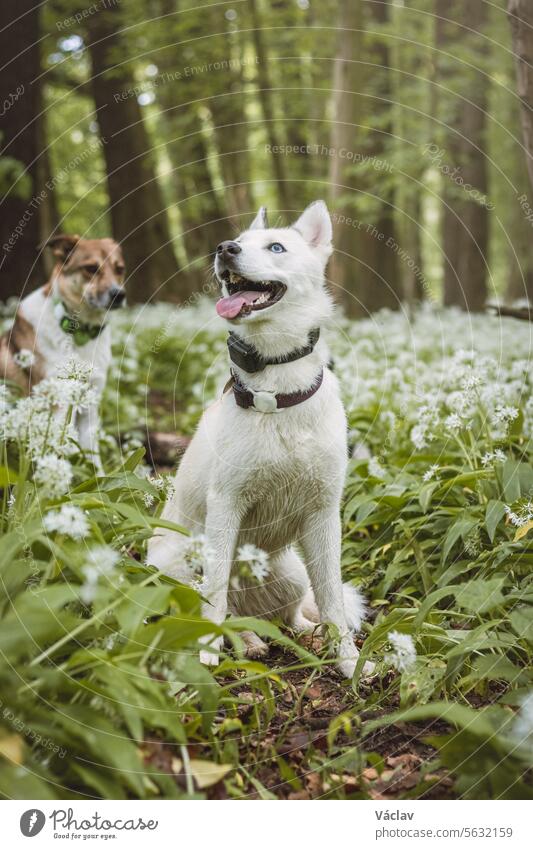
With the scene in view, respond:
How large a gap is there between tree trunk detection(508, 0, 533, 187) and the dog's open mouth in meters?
2.60

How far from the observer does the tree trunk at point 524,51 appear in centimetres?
491

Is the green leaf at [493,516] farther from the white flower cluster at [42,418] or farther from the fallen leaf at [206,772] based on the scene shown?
the white flower cluster at [42,418]

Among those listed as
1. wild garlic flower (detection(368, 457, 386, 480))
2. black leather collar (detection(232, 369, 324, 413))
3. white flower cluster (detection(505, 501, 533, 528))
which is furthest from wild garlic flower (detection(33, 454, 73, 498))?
wild garlic flower (detection(368, 457, 386, 480))

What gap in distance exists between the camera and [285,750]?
2.95 m

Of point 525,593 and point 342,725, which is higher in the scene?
point 525,593

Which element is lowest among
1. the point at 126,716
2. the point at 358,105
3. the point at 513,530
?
the point at 126,716

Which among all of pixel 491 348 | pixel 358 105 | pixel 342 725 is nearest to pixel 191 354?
pixel 491 348

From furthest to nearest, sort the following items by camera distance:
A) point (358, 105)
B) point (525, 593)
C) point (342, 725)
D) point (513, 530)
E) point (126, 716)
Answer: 1. point (358, 105)
2. point (513, 530)
3. point (525, 593)
4. point (342, 725)
5. point (126, 716)

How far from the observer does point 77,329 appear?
21.5 ft

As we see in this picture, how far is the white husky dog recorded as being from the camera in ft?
12.1

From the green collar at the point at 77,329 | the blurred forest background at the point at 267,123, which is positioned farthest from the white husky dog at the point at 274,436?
the blurred forest background at the point at 267,123

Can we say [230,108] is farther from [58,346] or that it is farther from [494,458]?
[494,458]

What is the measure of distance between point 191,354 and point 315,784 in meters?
8.12

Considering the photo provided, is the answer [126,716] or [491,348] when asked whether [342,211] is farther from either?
[126,716]
